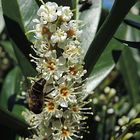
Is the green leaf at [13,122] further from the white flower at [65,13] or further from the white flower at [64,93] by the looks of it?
the white flower at [65,13]

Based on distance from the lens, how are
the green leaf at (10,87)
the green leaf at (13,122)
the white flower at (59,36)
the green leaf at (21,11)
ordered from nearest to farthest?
the white flower at (59,36), the green leaf at (13,122), the green leaf at (21,11), the green leaf at (10,87)

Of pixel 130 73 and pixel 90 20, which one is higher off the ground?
pixel 90 20

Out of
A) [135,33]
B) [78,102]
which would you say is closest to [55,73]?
[78,102]

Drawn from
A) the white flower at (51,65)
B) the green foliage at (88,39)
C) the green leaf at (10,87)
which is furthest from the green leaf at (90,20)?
the green leaf at (10,87)

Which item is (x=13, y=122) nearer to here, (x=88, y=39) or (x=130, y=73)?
(x=88, y=39)

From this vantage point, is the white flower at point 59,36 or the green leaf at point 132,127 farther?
the green leaf at point 132,127

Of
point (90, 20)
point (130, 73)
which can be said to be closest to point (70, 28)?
point (90, 20)

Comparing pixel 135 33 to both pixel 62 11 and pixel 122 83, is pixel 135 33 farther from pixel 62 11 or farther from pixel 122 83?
pixel 62 11
